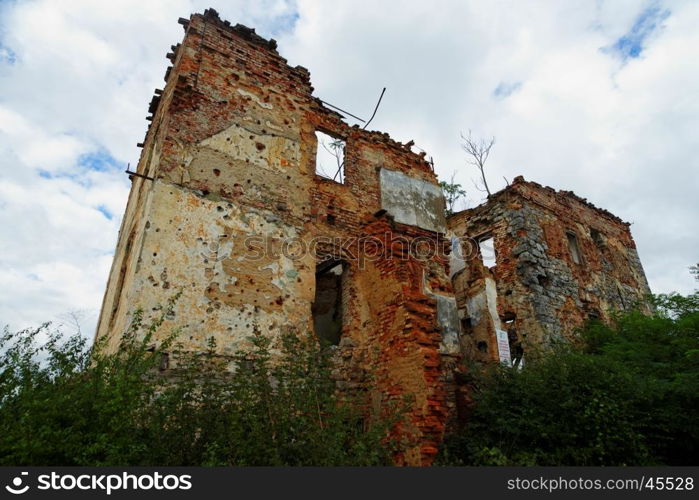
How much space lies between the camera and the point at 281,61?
9.39 meters

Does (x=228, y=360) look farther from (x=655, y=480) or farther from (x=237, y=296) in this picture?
(x=655, y=480)

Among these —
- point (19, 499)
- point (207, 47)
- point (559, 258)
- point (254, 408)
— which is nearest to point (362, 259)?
point (254, 408)

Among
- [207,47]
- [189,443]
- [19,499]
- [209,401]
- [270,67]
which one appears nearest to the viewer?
[19,499]

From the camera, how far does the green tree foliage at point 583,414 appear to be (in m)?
6.03

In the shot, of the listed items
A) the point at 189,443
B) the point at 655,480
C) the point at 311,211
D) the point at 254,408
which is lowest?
the point at 655,480

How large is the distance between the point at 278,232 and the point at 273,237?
0.16 m

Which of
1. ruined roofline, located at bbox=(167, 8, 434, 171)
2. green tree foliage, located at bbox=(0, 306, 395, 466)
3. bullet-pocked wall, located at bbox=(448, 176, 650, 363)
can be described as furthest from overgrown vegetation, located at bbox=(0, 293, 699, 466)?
ruined roofline, located at bbox=(167, 8, 434, 171)

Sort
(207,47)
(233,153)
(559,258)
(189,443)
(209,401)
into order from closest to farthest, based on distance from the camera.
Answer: (189,443), (209,401), (233,153), (207,47), (559,258)

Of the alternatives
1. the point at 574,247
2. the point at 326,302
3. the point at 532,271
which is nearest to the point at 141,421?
the point at 326,302

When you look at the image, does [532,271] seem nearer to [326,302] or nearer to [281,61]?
[326,302]

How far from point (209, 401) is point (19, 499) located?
1780 millimetres

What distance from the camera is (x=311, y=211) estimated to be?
8.30 metres

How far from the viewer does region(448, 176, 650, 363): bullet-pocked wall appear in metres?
12.5

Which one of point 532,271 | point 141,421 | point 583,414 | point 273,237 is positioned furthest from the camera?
point 532,271
